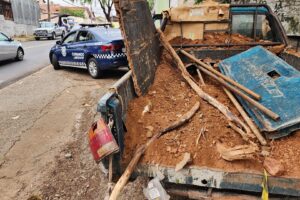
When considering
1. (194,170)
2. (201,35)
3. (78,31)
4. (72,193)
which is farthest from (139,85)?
(78,31)

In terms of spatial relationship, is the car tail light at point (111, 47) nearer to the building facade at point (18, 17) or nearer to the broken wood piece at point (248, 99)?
the broken wood piece at point (248, 99)

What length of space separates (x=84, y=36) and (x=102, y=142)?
824cm

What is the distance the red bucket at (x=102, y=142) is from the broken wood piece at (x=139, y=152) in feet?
0.72

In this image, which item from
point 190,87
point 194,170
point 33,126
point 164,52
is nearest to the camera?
point 194,170

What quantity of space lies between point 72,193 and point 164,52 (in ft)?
7.86

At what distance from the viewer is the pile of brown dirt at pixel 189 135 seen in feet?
7.78

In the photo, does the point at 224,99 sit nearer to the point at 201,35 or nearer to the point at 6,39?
the point at 201,35

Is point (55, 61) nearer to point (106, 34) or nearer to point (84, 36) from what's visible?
point (84, 36)

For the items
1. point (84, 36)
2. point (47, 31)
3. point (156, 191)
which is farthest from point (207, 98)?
point (47, 31)

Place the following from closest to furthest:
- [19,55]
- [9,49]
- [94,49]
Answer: [94,49] < [9,49] < [19,55]

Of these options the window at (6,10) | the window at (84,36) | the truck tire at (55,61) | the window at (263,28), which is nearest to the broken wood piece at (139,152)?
the window at (263,28)

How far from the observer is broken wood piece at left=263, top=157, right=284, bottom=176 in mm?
2211

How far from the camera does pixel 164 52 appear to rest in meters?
4.78

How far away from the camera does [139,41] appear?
3.65 meters
